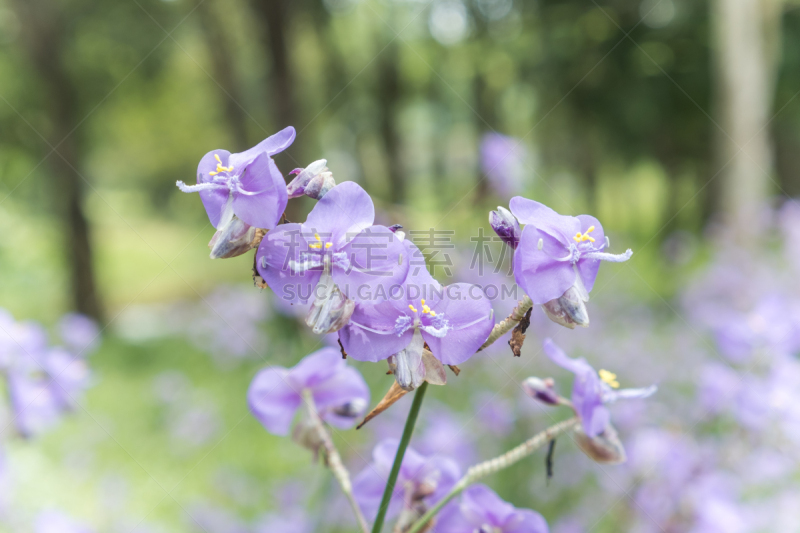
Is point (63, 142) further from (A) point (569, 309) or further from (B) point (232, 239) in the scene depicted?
(A) point (569, 309)

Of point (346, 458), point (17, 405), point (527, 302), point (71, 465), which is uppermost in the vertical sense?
point (527, 302)

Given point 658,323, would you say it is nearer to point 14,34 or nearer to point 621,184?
point 14,34

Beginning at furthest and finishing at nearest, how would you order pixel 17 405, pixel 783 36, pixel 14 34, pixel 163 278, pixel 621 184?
pixel 621 184 → pixel 163 278 → pixel 783 36 → pixel 14 34 → pixel 17 405

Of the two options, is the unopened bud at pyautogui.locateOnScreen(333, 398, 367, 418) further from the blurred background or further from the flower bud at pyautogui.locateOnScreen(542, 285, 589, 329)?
the blurred background

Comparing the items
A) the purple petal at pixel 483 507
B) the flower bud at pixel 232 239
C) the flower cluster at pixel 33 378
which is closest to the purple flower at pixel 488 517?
the purple petal at pixel 483 507

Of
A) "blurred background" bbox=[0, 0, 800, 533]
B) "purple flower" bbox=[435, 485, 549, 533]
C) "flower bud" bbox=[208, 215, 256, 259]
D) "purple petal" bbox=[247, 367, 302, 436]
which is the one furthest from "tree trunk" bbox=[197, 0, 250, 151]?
"purple flower" bbox=[435, 485, 549, 533]

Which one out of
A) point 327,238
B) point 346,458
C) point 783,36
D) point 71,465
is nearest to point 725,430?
point 346,458

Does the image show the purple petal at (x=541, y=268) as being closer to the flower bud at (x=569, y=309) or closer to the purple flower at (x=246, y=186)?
the flower bud at (x=569, y=309)
